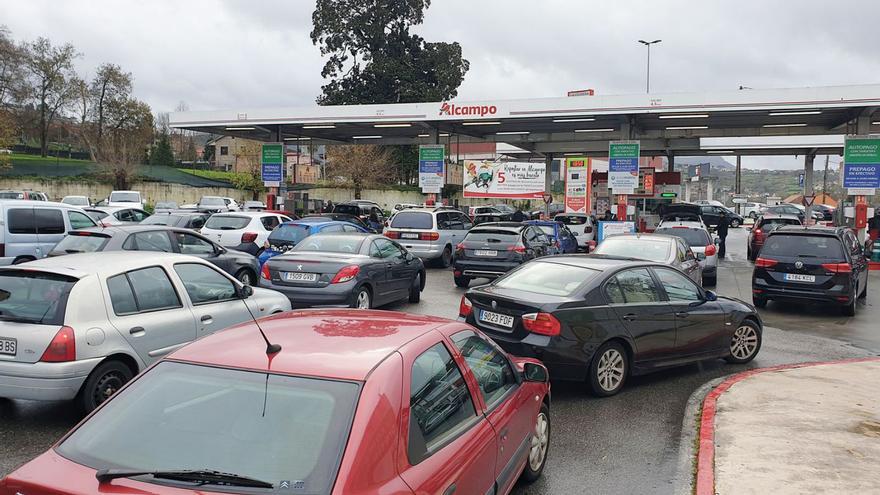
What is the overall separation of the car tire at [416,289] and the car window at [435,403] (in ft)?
31.7

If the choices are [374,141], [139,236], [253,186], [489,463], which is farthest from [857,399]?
[253,186]

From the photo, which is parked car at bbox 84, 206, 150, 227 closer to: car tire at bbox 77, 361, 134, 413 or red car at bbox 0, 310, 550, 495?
car tire at bbox 77, 361, 134, 413

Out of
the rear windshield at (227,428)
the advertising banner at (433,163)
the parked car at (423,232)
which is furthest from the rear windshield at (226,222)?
the rear windshield at (227,428)

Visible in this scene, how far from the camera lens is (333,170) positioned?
202 feet

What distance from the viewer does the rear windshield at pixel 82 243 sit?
11.9 metres

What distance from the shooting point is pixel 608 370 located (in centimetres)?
737

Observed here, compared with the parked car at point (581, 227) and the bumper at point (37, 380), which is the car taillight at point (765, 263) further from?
the bumper at point (37, 380)

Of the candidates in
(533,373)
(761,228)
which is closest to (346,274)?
(533,373)

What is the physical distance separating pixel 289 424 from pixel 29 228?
13494 mm

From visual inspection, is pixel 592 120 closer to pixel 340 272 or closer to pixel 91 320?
pixel 340 272

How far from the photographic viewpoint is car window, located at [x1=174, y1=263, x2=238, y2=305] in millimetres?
7113

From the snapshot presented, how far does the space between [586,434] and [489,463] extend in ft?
9.37

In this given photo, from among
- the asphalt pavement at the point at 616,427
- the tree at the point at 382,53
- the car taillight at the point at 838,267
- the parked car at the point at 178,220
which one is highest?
the tree at the point at 382,53

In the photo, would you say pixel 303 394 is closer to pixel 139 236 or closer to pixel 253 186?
pixel 139 236
